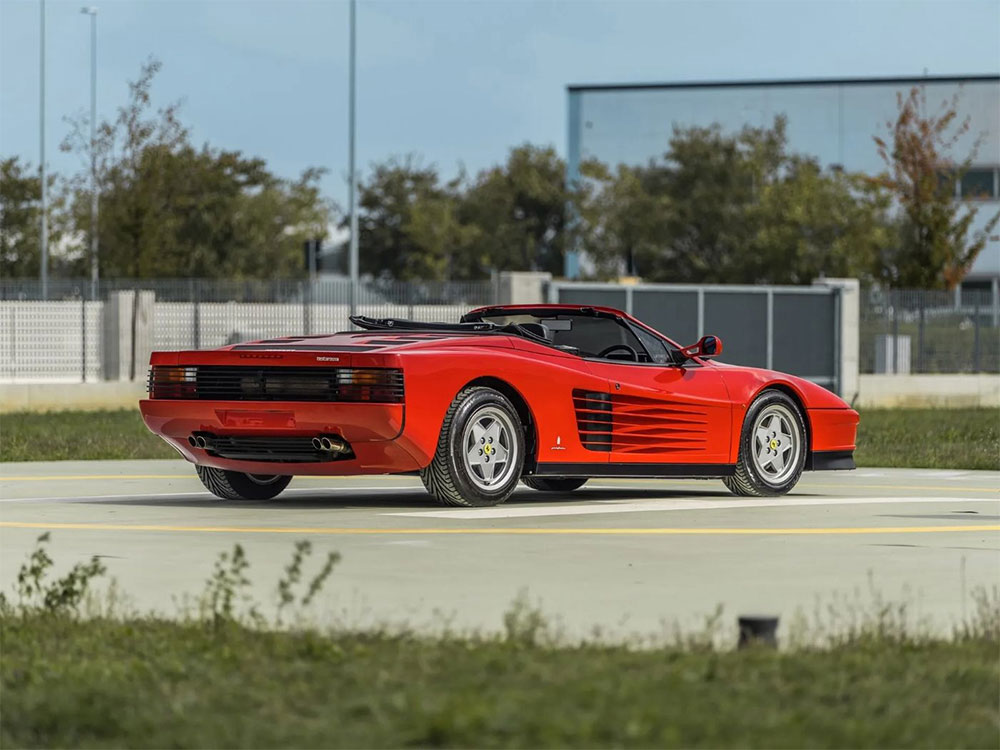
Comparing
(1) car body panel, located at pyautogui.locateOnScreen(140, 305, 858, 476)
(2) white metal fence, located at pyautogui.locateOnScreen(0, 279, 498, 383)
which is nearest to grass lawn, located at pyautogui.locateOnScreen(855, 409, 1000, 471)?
(1) car body panel, located at pyautogui.locateOnScreen(140, 305, 858, 476)

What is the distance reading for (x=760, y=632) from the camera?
593 centimetres

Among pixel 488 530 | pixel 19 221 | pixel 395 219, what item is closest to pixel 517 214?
pixel 395 219

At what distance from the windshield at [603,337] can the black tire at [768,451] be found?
2.59 ft

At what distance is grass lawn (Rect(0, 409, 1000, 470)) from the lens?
57.7ft

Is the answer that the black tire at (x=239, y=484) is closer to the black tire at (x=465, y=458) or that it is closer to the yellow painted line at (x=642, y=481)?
the yellow painted line at (x=642, y=481)

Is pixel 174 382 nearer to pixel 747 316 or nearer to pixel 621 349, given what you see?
pixel 621 349

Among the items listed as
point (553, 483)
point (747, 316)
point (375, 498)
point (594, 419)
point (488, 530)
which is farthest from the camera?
point (747, 316)

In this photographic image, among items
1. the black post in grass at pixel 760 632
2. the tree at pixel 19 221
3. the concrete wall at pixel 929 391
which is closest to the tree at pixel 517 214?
the tree at pixel 19 221

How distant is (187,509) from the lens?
11.6 meters

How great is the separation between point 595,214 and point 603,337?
188 ft

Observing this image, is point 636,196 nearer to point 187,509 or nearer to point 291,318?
point 291,318

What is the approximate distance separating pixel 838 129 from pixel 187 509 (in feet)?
213

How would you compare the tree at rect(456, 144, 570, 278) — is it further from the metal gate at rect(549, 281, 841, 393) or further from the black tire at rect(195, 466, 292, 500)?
the black tire at rect(195, 466, 292, 500)

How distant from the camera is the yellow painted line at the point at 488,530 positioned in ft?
32.6
